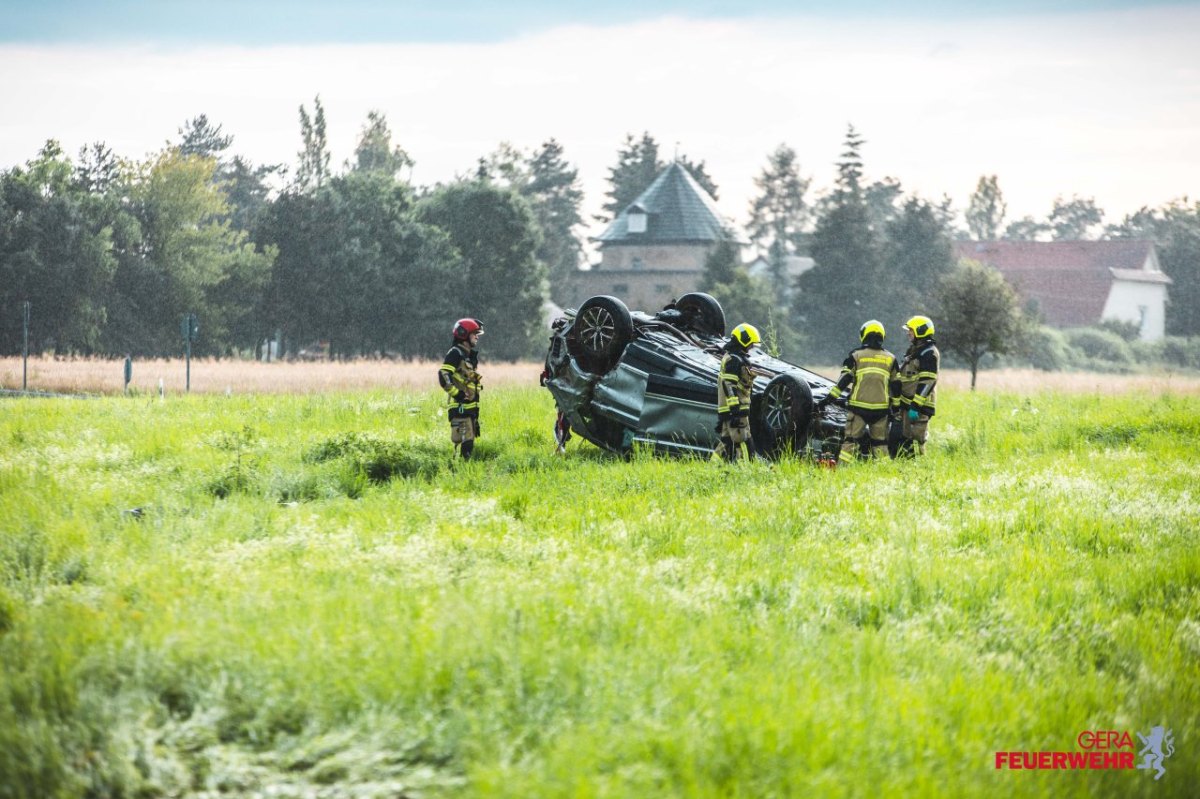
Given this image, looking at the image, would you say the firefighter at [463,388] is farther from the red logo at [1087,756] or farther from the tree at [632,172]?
the tree at [632,172]

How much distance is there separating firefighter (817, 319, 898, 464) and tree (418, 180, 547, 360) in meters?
44.5

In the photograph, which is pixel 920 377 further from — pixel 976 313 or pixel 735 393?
pixel 976 313

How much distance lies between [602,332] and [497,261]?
44510 mm

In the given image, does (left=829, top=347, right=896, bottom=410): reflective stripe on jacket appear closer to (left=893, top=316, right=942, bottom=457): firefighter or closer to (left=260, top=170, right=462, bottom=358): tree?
(left=893, top=316, right=942, bottom=457): firefighter

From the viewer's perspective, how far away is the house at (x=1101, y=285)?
71000 millimetres

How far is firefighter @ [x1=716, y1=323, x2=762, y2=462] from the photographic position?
40.9 feet

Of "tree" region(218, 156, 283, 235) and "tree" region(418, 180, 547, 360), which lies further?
"tree" region(218, 156, 283, 235)

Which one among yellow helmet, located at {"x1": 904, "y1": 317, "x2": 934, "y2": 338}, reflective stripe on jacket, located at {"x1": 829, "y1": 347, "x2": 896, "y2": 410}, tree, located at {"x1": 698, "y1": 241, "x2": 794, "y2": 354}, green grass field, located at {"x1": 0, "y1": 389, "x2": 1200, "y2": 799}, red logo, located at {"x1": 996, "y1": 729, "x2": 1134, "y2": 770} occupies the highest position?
tree, located at {"x1": 698, "y1": 241, "x2": 794, "y2": 354}

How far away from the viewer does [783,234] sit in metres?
88.3

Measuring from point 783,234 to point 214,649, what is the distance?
Result: 8545cm

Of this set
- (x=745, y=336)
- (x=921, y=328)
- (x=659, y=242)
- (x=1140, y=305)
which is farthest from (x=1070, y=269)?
(x=745, y=336)

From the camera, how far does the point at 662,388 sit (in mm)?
13484

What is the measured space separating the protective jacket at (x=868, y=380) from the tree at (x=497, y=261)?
44618mm

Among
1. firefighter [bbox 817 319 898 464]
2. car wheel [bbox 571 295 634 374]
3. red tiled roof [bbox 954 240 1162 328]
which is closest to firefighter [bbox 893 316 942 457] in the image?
firefighter [bbox 817 319 898 464]
